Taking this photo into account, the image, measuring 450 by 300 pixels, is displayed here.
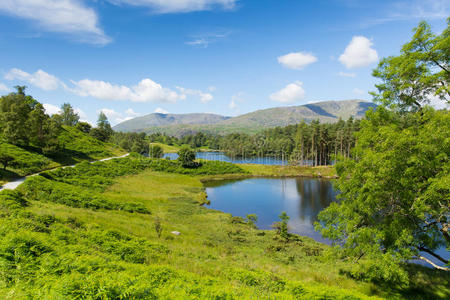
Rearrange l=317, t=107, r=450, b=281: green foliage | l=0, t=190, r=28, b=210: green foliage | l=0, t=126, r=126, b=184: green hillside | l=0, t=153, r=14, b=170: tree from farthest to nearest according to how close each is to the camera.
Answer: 1. l=0, t=126, r=126, b=184: green hillside
2. l=0, t=153, r=14, b=170: tree
3. l=0, t=190, r=28, b=210: green foliage
4. l=317, t=107, r=450, b=281: green foliage

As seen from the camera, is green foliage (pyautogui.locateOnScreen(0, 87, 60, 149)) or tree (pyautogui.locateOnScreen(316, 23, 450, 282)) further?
green foliage (pyautogui.locateOnScreen(0, 87, 60, 149))

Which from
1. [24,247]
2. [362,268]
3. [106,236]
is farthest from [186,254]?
[362,268]

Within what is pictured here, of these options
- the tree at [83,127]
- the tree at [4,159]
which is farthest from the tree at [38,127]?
the tree at [83,127]

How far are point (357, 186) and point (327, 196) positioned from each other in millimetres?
52095

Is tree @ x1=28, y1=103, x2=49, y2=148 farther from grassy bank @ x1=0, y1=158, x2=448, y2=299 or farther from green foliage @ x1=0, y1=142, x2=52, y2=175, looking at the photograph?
grassy bank @ x1=0, y1=158, x2=448, y2=299

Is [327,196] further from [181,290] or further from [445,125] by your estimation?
[181,290]

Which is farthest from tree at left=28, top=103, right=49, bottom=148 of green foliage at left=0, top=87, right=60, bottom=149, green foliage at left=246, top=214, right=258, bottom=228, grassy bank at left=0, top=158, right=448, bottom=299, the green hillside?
green foliage at left=246, top=214, right=258, bottom=228

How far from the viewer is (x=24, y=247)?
415 inches

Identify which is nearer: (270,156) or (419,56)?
(419,56)

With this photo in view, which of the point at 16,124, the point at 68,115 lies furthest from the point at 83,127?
the point at 16,124

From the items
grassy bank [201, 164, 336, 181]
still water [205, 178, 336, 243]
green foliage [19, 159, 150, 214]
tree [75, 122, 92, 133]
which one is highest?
tree [75, 122, 92, 133]

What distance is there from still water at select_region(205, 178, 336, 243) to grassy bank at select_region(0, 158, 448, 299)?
10.1m

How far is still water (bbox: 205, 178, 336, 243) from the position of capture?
44866mm

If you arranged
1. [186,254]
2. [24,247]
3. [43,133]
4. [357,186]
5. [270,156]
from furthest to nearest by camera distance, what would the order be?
[270,156], [43,133], [186,254], [357,186], [24,247]
